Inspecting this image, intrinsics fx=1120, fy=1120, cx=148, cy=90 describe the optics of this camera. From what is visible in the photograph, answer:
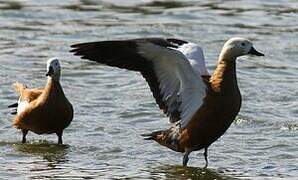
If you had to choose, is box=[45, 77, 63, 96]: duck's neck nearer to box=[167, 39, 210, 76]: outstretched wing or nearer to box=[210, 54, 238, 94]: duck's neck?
box=[167, 39, 210, 76]: outstretched wing

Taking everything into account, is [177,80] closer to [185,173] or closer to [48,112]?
[185,173]

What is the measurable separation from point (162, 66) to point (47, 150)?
1.87 m

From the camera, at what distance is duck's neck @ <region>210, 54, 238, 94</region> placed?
33.9ft

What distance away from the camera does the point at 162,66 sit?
34.0 ft

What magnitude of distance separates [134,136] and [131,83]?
121 inches

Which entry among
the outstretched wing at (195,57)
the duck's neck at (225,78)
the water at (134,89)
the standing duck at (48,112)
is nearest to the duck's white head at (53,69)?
the standing duck at (48,112)

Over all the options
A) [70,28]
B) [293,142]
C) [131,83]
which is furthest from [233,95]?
[70,28]

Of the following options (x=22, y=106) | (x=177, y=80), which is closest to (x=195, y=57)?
(x=177, y=80)

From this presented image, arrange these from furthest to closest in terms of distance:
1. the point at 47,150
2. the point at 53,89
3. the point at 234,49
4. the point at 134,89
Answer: the point at 134,89
the point at 53,89
the point at 47,150
the point at 234,49

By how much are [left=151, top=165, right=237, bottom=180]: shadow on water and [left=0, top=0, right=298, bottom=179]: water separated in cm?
1

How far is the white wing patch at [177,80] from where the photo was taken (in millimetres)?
10070

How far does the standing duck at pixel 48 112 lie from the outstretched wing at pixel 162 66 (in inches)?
58.4

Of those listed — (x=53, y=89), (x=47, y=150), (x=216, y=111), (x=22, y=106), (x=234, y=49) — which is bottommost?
(x=47, y=150)

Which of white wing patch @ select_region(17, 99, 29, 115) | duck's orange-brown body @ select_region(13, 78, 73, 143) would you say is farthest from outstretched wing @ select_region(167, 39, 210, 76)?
white wing patch @ select_region(17, 99, 29, 115)
